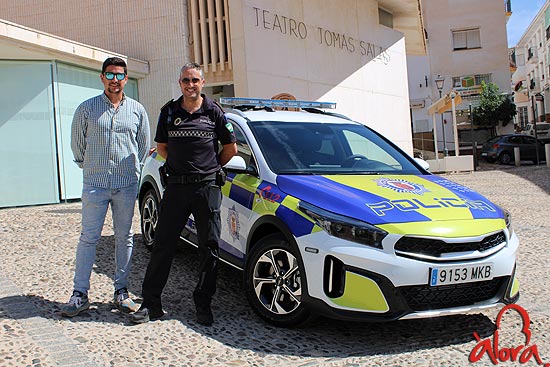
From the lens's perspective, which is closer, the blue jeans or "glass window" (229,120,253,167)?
the blue jeans

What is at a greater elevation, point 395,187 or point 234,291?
point 395,187

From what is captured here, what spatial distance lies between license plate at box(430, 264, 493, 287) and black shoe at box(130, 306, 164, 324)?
2078 mm

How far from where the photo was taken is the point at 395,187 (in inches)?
177

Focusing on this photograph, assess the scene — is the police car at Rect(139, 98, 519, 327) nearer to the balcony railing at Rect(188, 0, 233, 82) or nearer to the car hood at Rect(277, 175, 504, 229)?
the car hood at Rect(277, 175, 504, 229)

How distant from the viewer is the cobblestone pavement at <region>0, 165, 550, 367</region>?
12.4 feet

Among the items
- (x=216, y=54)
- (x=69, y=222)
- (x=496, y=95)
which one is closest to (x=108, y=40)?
(x=216, y=54)

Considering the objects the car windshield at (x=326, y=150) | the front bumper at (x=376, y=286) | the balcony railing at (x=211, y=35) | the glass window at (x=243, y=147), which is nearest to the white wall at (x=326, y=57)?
the balcony railing at (x=211, y=35)

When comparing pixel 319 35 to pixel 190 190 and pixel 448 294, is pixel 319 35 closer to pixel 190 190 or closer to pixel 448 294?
pixel 190 190

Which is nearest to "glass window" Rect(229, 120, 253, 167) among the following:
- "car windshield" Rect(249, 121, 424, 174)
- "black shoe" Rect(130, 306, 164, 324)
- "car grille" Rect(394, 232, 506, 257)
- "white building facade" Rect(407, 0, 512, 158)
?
"car windshield" Rect(249, 121, 424, 174)

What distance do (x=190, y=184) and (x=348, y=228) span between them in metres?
1.28

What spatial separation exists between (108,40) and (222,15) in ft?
9.62

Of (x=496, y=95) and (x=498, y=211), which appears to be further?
(x=496, y=95)

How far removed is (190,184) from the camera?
4383 mm

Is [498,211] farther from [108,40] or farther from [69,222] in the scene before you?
[108,40]
